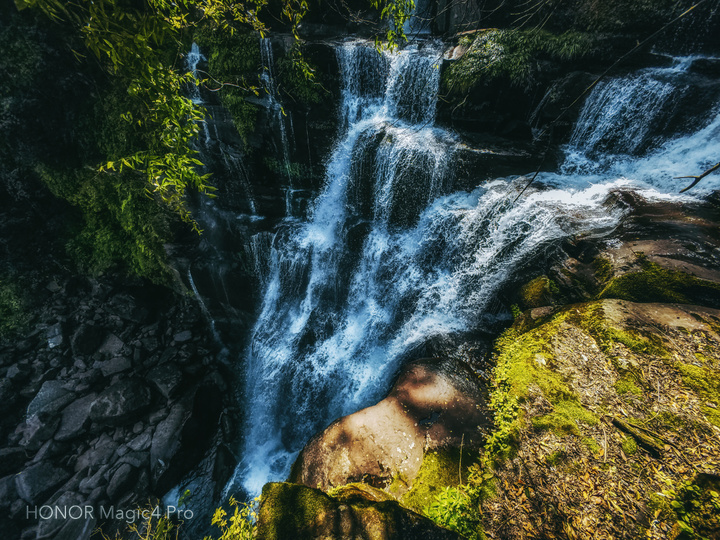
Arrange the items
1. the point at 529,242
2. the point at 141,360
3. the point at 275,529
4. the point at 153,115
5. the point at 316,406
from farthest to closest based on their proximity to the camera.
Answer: the point at 141,360 → the point at 316,406 → the point at 529,242 → the point at 153,115 → the point at 275,529

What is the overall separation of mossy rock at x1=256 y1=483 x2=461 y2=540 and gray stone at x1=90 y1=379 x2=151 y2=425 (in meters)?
6.85

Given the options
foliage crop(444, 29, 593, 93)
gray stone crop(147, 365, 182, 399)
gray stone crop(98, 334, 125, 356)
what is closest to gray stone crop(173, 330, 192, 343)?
gray stone crop(147, 365, 182, 399)

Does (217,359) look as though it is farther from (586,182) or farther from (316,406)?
(586,182)

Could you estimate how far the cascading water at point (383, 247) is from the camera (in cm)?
558

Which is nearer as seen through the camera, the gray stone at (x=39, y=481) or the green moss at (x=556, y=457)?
the green moss at (x=556, y=457)

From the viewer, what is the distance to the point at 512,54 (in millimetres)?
6848

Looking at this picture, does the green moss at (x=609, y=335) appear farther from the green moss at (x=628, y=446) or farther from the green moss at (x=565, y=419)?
the green moss at (x=628, y=446)

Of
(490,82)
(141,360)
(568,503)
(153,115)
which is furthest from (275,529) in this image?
(490,82)

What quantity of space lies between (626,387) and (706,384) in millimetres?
653

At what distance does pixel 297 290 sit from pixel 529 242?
5.73 metres

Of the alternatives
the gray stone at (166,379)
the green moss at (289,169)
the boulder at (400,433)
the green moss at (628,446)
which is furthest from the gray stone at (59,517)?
the green moss at (628,446)

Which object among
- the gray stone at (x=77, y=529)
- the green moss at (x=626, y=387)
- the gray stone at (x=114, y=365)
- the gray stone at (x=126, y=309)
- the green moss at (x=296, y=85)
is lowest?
the gray stone at (x=77, y=529)

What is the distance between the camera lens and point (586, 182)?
6090 millimetres

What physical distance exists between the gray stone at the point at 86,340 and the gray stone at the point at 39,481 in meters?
2.64
